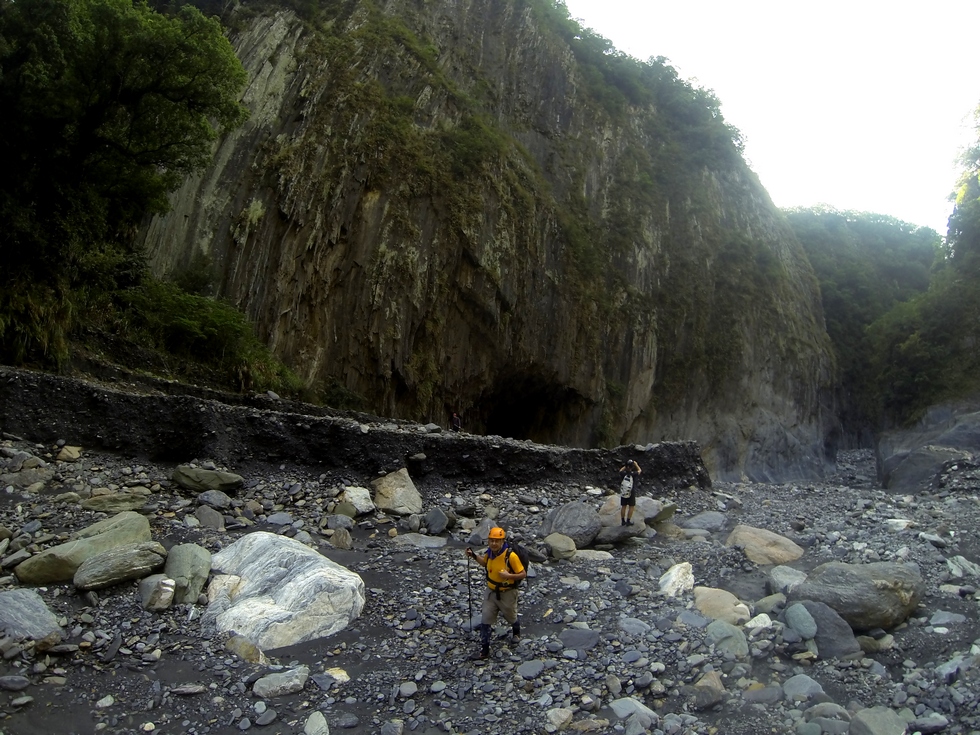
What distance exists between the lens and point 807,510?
11945 mm

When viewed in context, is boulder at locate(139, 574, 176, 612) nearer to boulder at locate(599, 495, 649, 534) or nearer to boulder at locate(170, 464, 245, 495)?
boulder at locate(170, 464, 245, 495)

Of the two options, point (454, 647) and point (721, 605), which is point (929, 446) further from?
point (454, 647)

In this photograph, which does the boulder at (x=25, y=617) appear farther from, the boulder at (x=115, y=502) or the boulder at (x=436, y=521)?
the boulder at (x=436, y=521)

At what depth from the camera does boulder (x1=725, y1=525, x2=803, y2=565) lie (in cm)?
805

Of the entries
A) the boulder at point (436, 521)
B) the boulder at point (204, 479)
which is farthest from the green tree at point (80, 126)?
the boulder at point (436, 521)

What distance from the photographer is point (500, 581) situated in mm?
5797

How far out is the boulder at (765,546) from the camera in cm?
805

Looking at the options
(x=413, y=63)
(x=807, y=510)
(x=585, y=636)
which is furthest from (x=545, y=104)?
(x=585, y=636)

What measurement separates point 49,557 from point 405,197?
56.3ft

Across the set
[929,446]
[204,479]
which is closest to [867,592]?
[204,479]

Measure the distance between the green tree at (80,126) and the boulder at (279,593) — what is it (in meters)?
6.18

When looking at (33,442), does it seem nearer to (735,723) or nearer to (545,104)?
(735,723)

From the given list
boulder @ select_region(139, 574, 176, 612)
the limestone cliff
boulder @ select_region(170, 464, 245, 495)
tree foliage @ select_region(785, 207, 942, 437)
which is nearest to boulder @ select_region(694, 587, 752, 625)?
boulder @ select_region(139, 574, 176, 612)

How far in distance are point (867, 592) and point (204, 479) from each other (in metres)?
7.62
